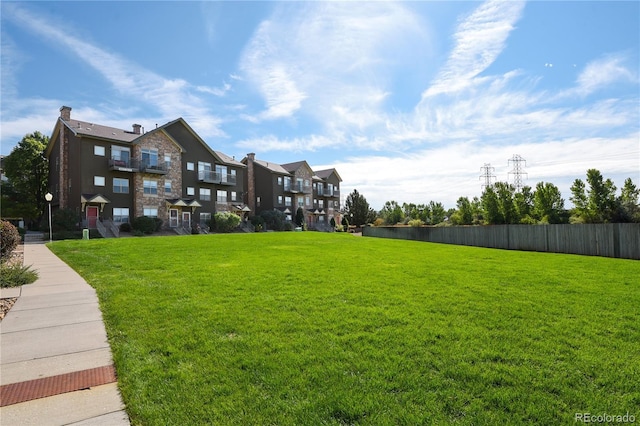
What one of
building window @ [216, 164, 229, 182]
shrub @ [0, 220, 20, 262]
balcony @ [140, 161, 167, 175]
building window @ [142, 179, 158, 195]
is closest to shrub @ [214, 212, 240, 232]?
building window @ [216, 164, 229, 182]

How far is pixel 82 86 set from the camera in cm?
1658

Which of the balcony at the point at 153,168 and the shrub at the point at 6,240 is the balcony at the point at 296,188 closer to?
the balcony at the point at 153,168

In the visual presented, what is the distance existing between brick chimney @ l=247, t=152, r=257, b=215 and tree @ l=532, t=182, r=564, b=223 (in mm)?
33245

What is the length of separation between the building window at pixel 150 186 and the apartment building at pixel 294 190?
45.6 ft

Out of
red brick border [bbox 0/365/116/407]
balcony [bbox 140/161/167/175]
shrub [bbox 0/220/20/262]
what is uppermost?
balcony [bbox 140/161/167/175]

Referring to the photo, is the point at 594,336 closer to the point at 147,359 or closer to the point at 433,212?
the point at 147,359

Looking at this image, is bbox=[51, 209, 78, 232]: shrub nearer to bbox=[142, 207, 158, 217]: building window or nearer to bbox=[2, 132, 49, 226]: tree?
bbox=[142, 207, 158, 217]: building window

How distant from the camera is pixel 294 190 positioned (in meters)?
47.4

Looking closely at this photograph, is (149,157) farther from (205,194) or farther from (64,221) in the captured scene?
(64,221)

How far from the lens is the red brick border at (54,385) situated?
10.0 ft

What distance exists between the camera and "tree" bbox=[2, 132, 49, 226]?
1238 inches

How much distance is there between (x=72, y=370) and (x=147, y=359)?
0.77m

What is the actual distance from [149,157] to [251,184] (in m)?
15.4

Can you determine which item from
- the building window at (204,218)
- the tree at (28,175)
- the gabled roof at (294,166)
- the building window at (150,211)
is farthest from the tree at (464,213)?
the tree at (28,175)
